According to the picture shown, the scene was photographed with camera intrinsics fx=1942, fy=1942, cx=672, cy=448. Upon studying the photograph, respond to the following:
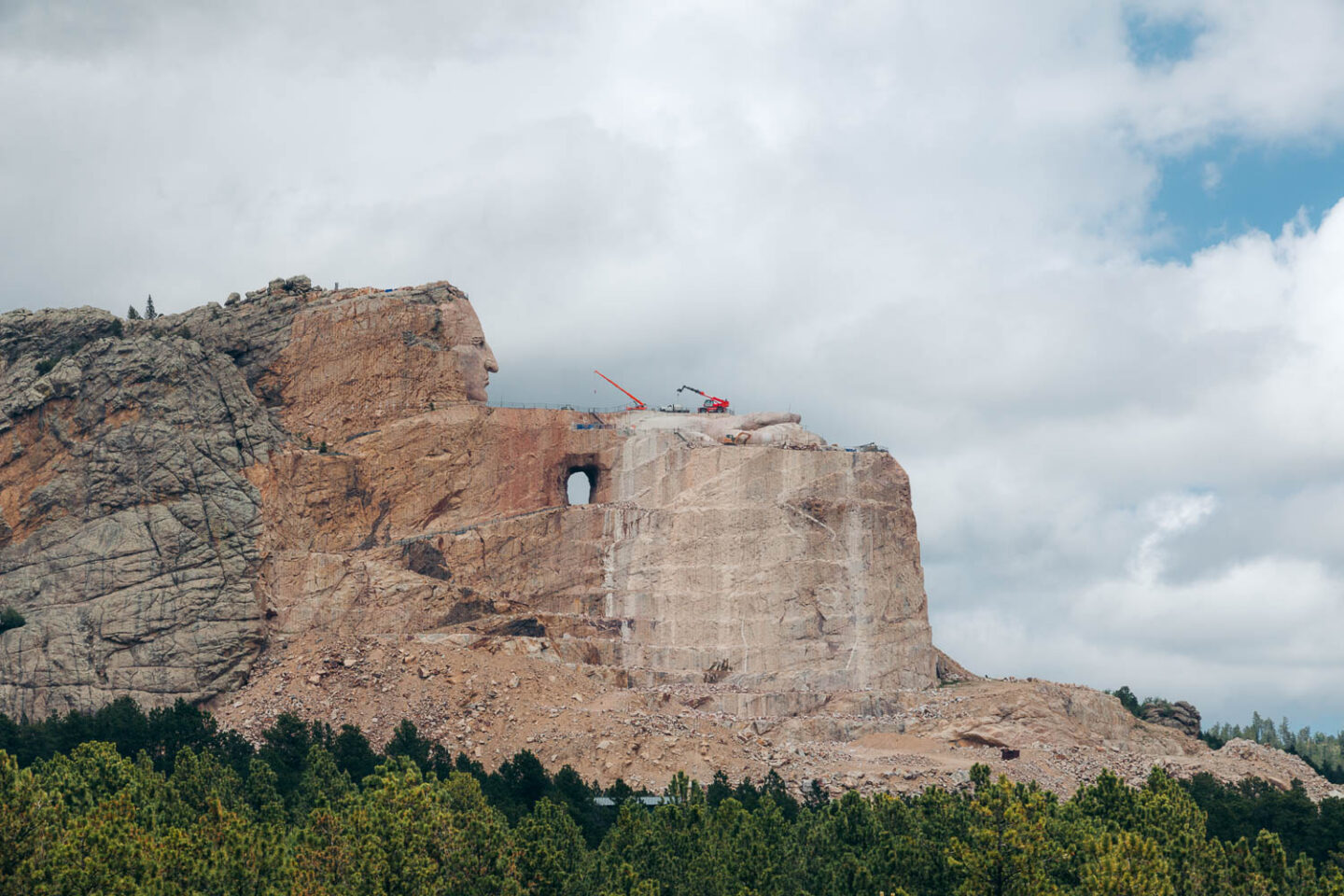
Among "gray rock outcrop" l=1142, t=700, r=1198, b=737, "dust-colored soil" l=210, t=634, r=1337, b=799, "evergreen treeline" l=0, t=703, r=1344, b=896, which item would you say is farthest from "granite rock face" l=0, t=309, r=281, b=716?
"gray rock outcrop" l=1142, t=700, r=1198, b=737

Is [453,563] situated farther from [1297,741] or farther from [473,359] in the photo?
[1297,741]

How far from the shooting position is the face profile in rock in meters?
121

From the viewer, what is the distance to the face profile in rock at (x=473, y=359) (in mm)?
121250

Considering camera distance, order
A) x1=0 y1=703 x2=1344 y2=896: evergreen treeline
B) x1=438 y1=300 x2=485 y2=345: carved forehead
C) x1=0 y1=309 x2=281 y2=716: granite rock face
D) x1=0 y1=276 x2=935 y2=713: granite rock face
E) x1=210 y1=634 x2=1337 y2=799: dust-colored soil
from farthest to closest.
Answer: x1=438 y1=300 x2=485 y2=345: carved forehead, x1=0 y1=276 x2=935 y2=713: granite rock face, x1=0 y1=309 x2=281 y2=716: granite rock face, x1=210 y1=634 x2=1337 y2=799: dust-colored soil, x1=0 y1=703 x2=1344 y2=896: evergreen treeline

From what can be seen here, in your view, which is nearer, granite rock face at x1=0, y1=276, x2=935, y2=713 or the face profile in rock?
granite rock face at x1=0, y1=276, x2=935, y2=713

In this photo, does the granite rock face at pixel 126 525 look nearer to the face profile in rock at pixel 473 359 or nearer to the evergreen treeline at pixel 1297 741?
the face profile in rock at pixel 473 359

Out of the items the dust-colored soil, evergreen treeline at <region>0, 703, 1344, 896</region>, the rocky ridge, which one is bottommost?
evergreen treeline at <region>0, 703, 1344, 896</region>

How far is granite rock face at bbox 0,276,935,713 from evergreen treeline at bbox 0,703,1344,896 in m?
15.5

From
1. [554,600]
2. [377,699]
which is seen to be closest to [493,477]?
[554,600]

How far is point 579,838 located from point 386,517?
39.7 meters

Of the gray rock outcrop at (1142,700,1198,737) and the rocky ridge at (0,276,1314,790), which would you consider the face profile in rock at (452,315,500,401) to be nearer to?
the rocky ridge at (0,276,1314,790)

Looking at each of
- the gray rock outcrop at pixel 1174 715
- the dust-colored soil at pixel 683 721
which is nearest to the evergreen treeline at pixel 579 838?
the dust-colored soil at pixel 683 721

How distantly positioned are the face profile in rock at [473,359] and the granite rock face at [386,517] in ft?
→ 0.57

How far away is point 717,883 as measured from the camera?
7462 centimetres
